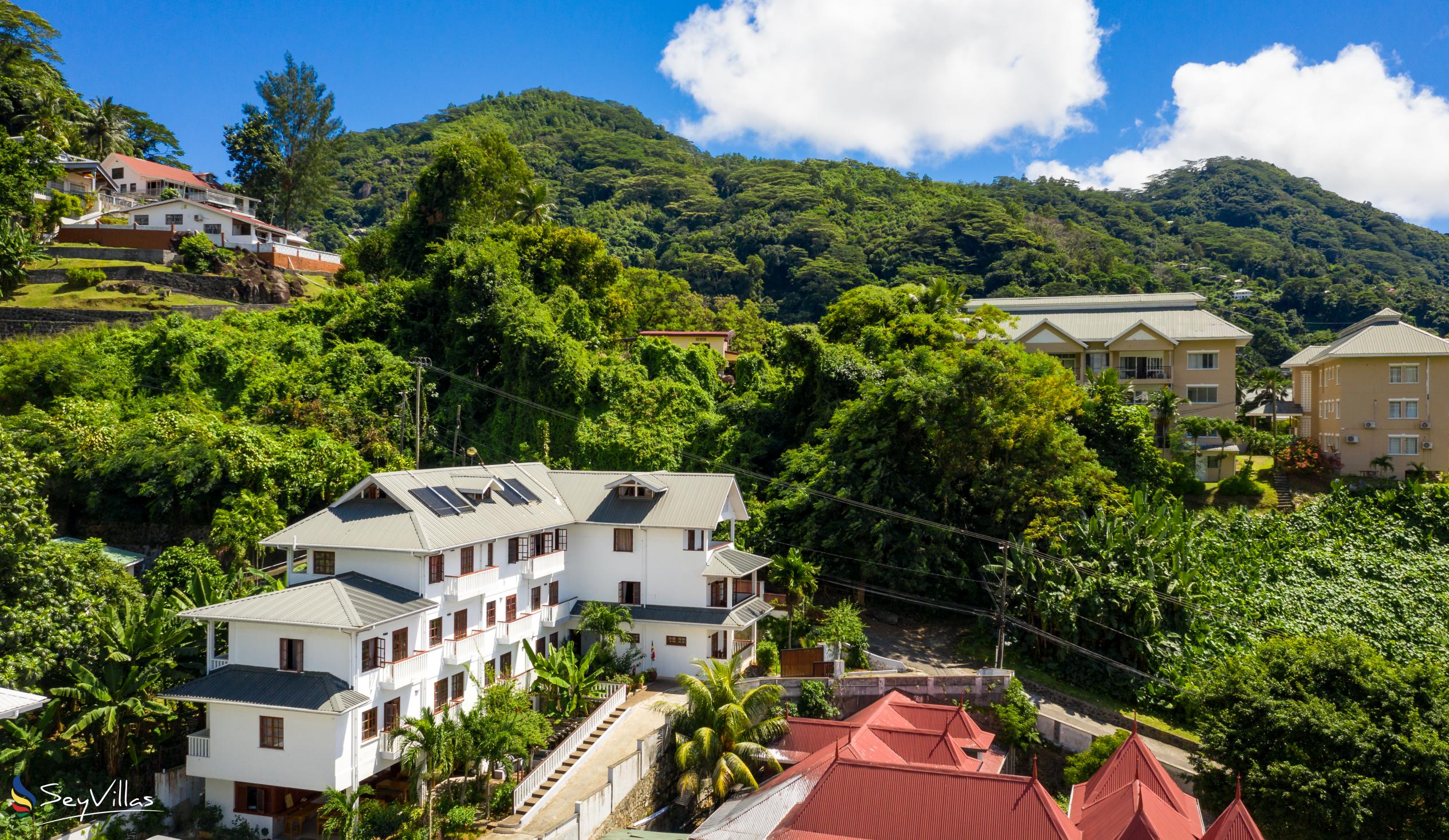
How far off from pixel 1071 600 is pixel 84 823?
28700mm

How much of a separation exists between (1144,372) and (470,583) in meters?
37.2

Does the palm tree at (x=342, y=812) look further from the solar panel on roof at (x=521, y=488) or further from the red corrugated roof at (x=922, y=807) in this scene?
the solar panel on roof at (x=521, y=488)

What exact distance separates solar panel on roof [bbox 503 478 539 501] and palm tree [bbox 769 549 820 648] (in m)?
8.63

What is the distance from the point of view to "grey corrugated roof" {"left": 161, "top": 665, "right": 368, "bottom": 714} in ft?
70.8

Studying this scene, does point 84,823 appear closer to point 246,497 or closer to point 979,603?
point 246,497

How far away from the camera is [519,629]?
94.9 feet

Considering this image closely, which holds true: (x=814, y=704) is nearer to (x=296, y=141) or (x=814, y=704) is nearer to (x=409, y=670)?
(x=409, y=670)

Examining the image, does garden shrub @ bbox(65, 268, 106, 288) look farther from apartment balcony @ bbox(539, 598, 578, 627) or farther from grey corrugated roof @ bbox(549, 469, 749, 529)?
apartment balcony @ bbox(539, 598, 578, 627)

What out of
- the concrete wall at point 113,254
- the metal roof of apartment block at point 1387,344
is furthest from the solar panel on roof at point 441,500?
the metal roof of apartment block at point 1387,344

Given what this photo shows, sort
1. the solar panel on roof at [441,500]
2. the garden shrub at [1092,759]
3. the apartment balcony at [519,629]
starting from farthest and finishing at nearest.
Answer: the apartment balcony at [519,629]
the solar panel on roof at [441,500]
the garden shrub at [1092,759]

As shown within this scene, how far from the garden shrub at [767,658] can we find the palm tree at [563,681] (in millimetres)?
6070

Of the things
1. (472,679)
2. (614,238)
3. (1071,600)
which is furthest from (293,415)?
(614,238)

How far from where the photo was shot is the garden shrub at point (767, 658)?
32.0 metres

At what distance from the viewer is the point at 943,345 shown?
145 feet
